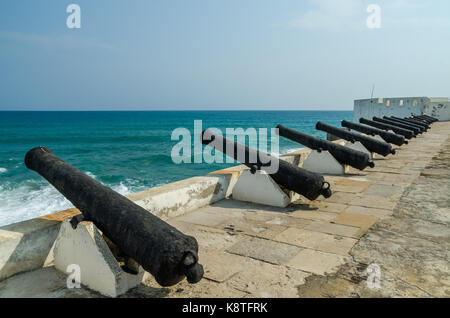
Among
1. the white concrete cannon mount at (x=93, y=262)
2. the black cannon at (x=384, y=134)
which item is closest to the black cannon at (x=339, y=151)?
the black cannon at (x=384, y=134)

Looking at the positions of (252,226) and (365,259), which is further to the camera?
(252,226)

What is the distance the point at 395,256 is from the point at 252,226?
1.50m

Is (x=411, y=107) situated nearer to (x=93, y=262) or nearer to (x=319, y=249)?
(x=319, y=249)

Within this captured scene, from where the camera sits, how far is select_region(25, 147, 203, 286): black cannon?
2.22 metres

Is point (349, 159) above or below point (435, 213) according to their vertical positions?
above

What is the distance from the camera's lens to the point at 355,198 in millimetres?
5316

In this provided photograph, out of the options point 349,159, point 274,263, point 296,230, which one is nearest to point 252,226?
point 296,230

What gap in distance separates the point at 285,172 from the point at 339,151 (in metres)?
2.58

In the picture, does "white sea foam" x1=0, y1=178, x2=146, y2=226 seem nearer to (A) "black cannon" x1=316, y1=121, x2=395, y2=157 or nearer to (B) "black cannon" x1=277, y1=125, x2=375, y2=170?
(B) "black cannon" x1=277, y1=125, x2=375, y2=170

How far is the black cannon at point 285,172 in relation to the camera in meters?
4.61

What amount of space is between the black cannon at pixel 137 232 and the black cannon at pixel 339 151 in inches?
195

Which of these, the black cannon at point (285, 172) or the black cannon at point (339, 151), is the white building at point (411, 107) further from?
the black cannon at point (285, 172)

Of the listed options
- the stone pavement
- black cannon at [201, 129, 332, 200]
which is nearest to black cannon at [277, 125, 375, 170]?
the stone pavement
